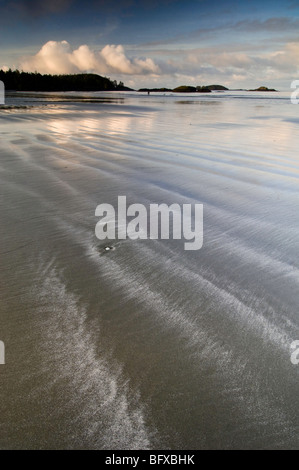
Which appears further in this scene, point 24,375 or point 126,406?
point 24,375

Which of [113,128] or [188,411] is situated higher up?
[113,128]

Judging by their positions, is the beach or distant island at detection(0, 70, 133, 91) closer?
the beach

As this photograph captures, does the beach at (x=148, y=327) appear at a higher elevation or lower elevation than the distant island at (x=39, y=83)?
lower

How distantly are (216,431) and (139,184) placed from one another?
3541 mm

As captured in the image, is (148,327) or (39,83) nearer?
(148,327)

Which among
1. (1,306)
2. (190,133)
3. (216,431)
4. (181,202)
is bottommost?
(216,431)

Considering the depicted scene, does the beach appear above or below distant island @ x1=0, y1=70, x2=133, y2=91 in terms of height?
below

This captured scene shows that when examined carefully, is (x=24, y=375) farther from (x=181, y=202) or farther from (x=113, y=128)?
→ (x=113, y=128)

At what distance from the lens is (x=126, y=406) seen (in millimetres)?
1308

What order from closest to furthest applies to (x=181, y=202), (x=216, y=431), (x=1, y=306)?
1. (x=216, y=431)
2. (x=1, y=306)
3. (x=181, y=202)

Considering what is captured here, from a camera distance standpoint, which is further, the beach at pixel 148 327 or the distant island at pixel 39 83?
the distant island at pixel 39 83

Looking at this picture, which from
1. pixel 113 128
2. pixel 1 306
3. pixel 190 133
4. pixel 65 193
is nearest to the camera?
pixel 1 306

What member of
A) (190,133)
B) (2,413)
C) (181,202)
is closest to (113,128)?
(190,133)

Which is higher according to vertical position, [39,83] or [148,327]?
[39,83]
